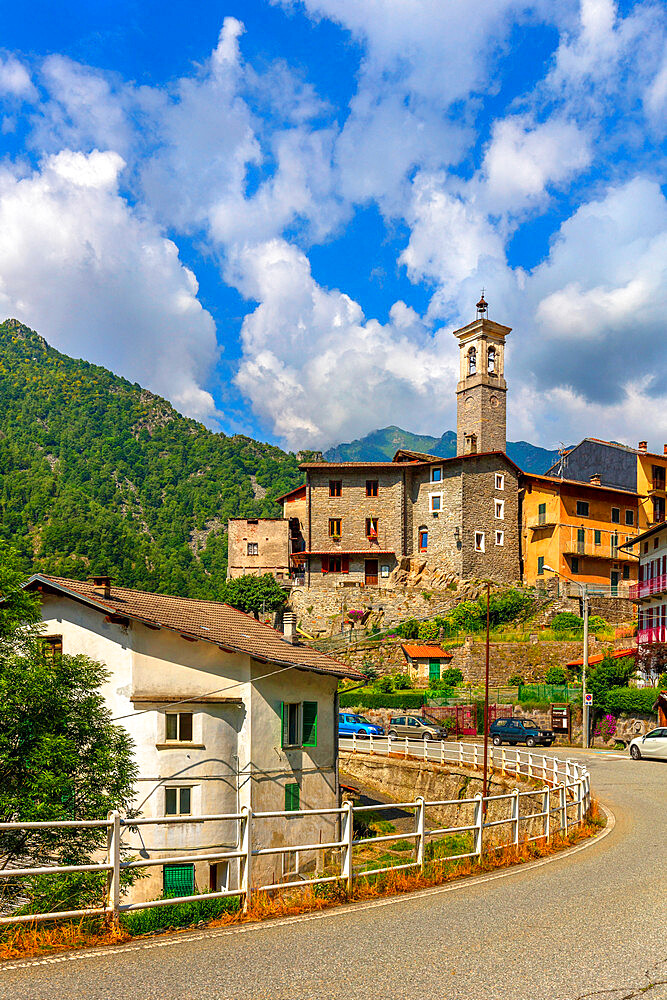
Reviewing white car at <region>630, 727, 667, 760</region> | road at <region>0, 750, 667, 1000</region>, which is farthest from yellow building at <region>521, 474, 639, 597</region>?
road at <region>0, 750, 667, 1000</region>

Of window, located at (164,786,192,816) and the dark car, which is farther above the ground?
window, located at (164,786,192,816)

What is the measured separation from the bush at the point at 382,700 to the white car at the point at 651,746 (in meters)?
14.6

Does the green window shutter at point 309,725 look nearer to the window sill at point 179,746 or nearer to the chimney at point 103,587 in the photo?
the window sill at point 179,746

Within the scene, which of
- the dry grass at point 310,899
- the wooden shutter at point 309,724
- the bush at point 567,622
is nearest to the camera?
the dry grass at point 310,899

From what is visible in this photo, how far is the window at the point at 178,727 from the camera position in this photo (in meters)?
24.2

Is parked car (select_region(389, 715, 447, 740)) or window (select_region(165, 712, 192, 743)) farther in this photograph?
parked car (select_region(389, 715, 447, 740))

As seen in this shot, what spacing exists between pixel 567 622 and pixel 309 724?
103 ft

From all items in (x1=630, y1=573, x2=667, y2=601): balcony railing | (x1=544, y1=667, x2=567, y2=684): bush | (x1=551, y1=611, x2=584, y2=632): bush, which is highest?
(x1=630, y1=573, x2=667, y2=601): balcony railing

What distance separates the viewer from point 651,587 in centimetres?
4881

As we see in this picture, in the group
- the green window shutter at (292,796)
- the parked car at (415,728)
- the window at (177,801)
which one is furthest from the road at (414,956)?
the parked car at (415,728)

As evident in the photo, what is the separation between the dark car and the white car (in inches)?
226

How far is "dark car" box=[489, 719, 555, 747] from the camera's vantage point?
39.4 m

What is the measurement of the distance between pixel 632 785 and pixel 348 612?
132 ft

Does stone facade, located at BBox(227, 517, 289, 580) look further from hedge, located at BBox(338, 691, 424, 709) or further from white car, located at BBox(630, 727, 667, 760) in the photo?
white car, located at BBox(630, 727, 667, 760)
